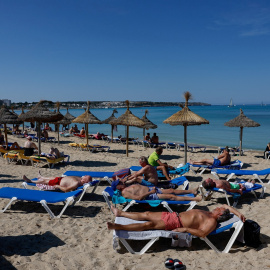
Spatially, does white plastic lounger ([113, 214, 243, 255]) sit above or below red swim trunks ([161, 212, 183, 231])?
below

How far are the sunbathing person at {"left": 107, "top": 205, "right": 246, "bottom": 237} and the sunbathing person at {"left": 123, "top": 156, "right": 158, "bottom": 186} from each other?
1660 mm

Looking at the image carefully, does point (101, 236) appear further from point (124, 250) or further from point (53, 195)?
point (53, 195)

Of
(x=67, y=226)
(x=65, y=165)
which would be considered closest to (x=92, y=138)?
(x=65, y=165)

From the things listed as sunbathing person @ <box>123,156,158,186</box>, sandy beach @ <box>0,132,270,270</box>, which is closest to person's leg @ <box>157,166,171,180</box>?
sunbathing person @ <box>123,156,158,186</box>

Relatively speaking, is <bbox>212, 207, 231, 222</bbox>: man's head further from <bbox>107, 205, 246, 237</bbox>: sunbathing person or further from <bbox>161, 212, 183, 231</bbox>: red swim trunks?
<bbox>161, 212, 183, 231</bbox>: red swim trunks

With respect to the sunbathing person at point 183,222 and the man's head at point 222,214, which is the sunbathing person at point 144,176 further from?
the man's head at point 222,214

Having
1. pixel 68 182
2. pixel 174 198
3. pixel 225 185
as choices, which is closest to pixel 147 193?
pixel 174 198

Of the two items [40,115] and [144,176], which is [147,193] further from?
[40,115]

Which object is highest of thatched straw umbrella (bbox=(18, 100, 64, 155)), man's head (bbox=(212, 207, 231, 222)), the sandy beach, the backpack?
thatched straw umbrella (bbox=(18, 100, 64, 155))

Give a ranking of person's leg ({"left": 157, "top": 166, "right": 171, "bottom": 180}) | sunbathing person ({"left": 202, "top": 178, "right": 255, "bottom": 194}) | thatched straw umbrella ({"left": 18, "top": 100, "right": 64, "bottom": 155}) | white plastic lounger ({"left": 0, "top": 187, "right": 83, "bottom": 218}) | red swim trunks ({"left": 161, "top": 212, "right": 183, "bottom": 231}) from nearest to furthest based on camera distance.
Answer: red swim trunks ({"left": 161, "top": 212, "right": 183, "bottom": 231}) → white plastic lounger ({"left": 0, "top": 187, "right": 83, "bottom": 218}) → sunbathing person ({"left": 202, "top": 178, "right": 255, "bottom": 194}) → person's leg ({"left": 157, "top": 166, "right": 171, "bottom": 180}) → thatched straw umbrella ({"left": 18, "top": 100, "right": 64, "bottom": 155})

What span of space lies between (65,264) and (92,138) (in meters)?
17.0

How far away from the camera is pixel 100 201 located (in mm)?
5410

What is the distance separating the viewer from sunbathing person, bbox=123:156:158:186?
5285 millimetres

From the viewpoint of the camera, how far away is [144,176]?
543cm
